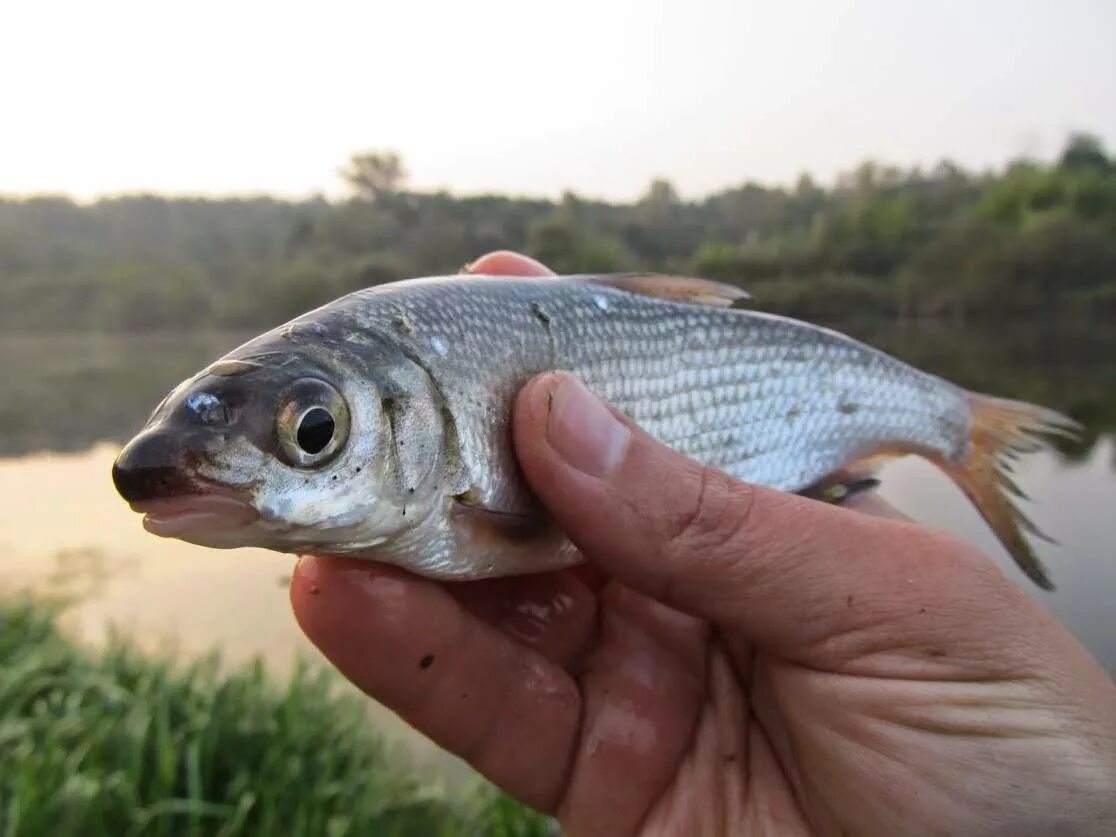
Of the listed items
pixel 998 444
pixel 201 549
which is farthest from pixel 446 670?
pixel 201 549

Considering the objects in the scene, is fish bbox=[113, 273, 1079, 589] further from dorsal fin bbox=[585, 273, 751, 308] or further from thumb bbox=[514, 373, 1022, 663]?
thumb bbox=[514, 373, 1022, 663]

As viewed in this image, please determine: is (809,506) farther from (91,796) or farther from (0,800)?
(0,800)

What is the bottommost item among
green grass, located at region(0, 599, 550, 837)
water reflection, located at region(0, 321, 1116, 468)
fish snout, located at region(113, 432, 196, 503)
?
water reflection, located at region(0, 321, 1116, 468)

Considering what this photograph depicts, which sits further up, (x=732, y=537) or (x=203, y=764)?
(x=732, y=537)

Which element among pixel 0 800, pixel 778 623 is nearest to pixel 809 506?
pixel 778 623

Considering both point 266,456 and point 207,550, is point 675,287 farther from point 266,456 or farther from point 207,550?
point 207,550

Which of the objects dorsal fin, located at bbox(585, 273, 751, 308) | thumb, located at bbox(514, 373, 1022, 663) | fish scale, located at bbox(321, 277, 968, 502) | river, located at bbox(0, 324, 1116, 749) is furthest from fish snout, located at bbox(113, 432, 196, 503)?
river, located at bbox(0, 324, 1116, 749)
